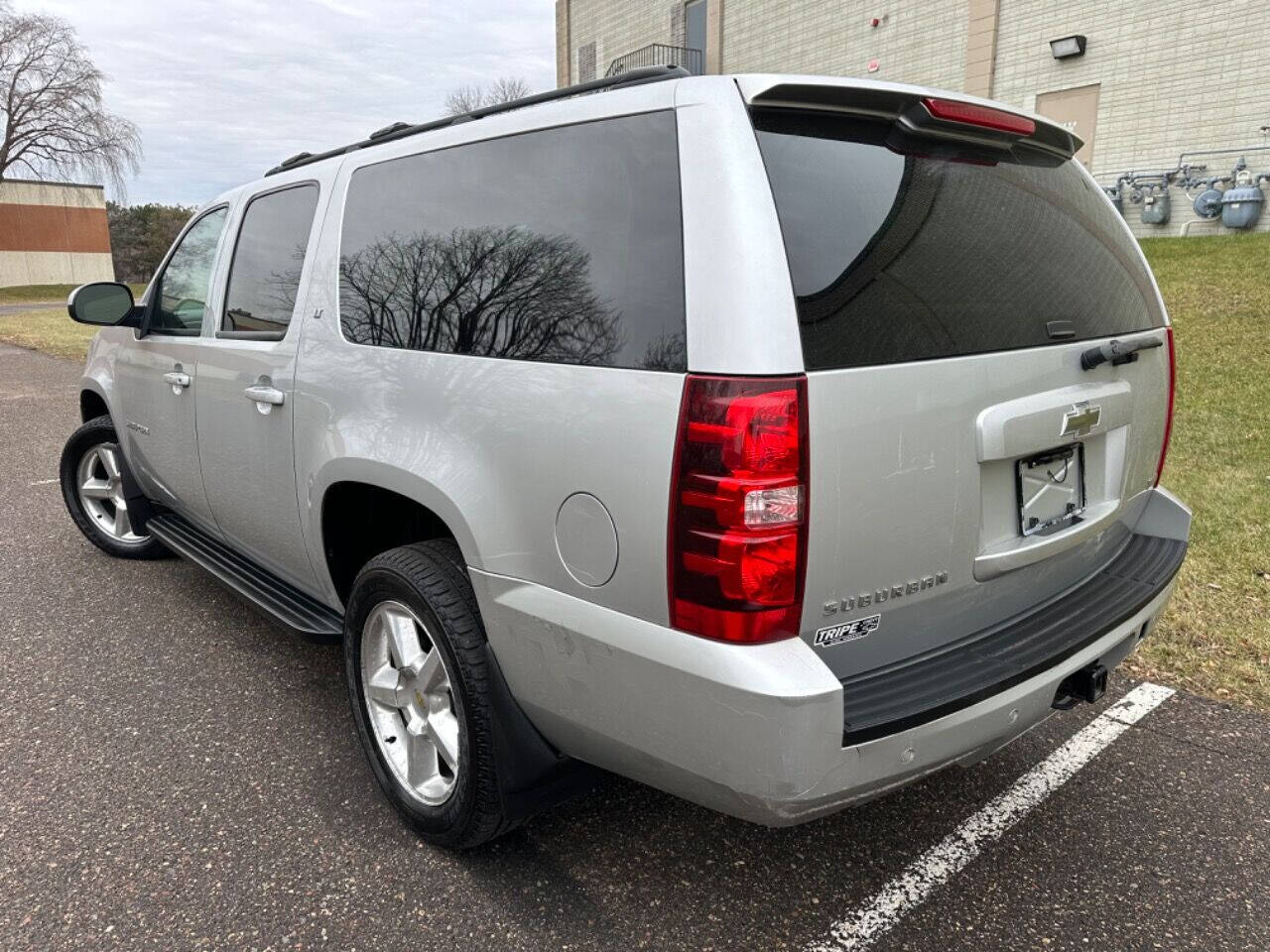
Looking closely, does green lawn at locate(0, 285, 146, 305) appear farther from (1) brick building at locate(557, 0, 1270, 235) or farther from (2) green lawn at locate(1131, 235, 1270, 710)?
(2) green lawn at locate(1131, 235, 1270, 710)

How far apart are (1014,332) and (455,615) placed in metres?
1.50

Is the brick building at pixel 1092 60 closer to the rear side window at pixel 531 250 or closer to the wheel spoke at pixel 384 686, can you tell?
the rear side window at pixel 531 250

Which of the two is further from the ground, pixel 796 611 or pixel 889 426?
pixel 889 426

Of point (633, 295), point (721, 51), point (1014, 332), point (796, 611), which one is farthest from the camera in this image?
point (721, 51)

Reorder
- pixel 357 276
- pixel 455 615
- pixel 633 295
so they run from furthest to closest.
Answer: pixel 357 276 → pixel 455 615 → pixel 633 295

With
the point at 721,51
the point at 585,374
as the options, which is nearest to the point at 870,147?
the point at 585,374

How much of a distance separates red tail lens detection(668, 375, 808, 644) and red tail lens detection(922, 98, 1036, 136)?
0.77m

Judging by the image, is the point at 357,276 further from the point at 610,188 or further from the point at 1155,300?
the point at 1155,300

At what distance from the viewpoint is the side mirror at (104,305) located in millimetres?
3963

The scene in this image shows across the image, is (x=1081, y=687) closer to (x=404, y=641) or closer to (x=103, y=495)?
(x=404, y=641)

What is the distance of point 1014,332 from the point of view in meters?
2.11

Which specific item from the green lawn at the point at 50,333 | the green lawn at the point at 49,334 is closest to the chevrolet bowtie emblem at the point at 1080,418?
the green lawn at the point at 50,333

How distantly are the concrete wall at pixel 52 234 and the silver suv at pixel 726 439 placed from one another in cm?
5480

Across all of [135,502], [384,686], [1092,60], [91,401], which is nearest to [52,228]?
[1092,60]
